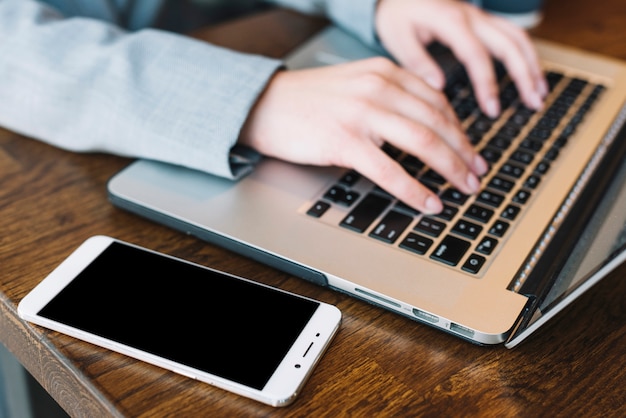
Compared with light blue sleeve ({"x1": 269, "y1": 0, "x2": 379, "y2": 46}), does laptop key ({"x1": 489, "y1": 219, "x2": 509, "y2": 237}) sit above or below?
below

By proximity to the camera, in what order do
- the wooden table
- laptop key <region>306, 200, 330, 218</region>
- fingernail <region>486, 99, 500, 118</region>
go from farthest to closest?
fingernail <region>486, 99, 500, 118</region>
laptop key <region>306, 200, 330, 218</region>
the wooden table

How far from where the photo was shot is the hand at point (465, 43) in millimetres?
627

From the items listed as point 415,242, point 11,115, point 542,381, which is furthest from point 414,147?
point 11,115

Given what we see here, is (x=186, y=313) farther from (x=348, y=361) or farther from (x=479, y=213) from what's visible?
(x=479, y=213)

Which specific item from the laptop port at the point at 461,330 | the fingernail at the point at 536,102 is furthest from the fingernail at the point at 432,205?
the fingernail at the point at 536,102

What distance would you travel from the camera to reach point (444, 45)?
71cm

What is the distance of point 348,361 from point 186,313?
98 mm

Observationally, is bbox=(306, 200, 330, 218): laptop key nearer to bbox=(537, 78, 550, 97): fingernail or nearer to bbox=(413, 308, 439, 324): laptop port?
bbox=(413, 308, 439, 324): laptop port

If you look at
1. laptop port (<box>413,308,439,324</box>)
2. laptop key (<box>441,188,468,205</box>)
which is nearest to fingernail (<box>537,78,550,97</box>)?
laptop key (<box>441,188,468,205</box>)

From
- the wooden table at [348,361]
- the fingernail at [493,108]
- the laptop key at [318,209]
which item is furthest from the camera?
the fingernail at [493,108]

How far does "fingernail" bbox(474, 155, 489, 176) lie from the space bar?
0.08 m

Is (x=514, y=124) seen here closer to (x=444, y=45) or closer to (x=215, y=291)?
(x=444, y=45)

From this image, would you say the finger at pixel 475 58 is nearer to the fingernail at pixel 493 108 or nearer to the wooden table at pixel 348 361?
the fingernail at pixel 493 108

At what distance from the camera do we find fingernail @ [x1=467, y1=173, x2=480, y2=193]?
1.60ft
